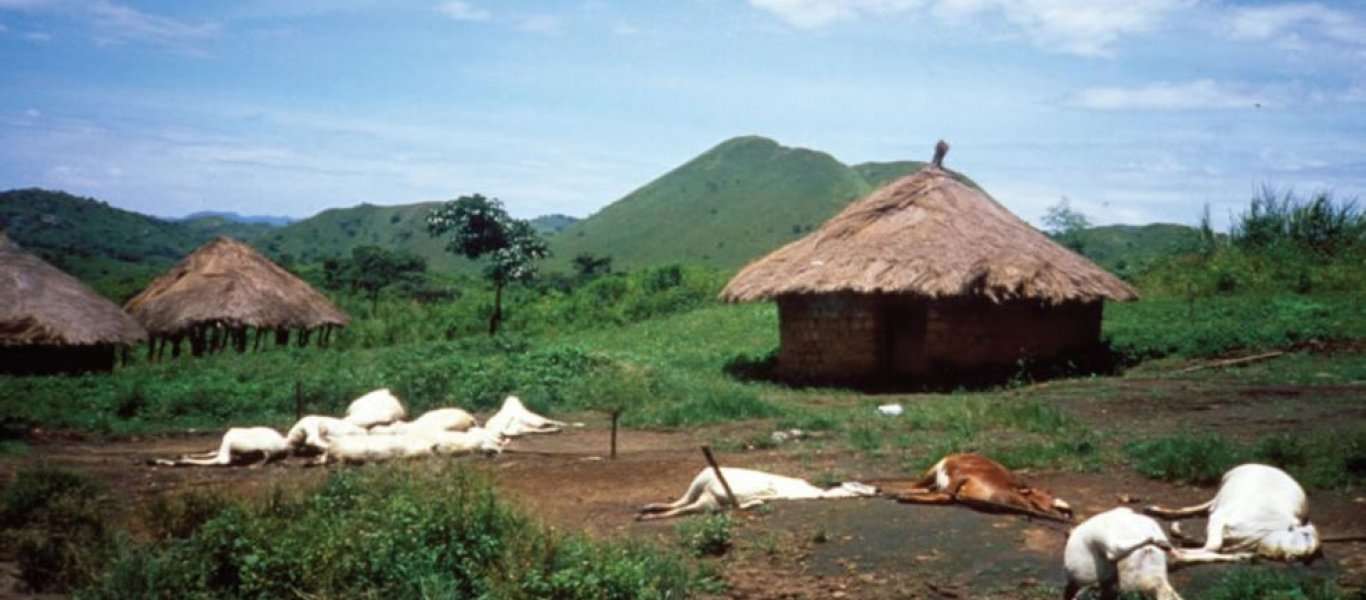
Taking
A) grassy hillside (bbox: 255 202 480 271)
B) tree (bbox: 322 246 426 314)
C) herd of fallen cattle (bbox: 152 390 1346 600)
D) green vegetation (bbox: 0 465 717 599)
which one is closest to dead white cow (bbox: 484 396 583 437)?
herd of fallen cattle (bbox: 152 390 1346 600)

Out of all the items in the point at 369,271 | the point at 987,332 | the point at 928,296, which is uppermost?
the point at 369,271

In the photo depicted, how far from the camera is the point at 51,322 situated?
18453 millimetres

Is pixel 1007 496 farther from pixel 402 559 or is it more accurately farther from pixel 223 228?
pixel 223 228

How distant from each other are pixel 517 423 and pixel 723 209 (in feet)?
177

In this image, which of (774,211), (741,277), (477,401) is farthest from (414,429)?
(774,211)

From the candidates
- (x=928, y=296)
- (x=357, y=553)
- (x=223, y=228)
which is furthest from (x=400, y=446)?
(x=223, y=228)

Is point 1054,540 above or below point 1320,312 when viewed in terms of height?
below

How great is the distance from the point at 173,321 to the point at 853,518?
18.8 meters

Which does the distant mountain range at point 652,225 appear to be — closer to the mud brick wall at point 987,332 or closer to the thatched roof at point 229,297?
the thatched roof at point 229,297

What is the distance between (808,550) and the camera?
649cm

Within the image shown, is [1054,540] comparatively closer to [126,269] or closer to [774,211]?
[126,269]

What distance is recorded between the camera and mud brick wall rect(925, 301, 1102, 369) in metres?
16.1

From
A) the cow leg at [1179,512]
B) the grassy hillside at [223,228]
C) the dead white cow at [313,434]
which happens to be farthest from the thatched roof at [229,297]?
the grassy hillside at [223,228]

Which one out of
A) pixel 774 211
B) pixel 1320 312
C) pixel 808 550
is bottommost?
pixel 808 550
